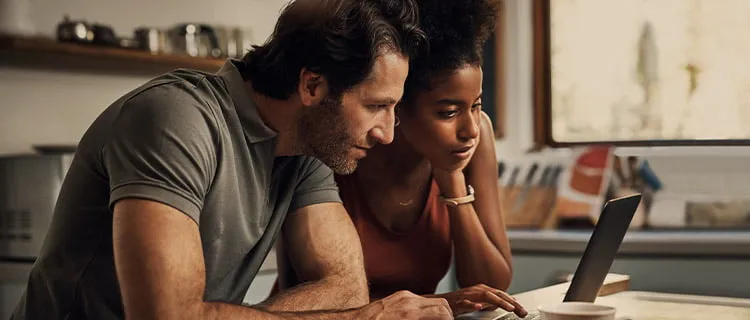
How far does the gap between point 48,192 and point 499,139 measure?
80.0 inches

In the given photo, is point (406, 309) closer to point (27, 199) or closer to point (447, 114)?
point (447, 114)

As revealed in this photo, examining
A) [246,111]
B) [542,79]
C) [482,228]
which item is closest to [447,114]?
[482,228]

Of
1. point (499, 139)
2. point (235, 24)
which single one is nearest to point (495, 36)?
point (499, 139)

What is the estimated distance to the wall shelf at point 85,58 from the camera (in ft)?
10.3

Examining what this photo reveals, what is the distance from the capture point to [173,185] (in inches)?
55.7

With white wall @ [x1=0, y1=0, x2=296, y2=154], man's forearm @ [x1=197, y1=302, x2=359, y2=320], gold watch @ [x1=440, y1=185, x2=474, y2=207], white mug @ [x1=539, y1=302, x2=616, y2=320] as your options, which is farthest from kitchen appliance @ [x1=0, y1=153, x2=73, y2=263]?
white mug @ [x1=539, y1=302, x2=616, y2=320]

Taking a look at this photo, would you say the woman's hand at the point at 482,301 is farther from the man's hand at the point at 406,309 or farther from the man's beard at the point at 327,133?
the man's beard at the point at 327,133

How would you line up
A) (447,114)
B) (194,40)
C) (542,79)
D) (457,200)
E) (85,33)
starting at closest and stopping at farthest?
1. (447,114)
2. (457,200)
3. (85,33)
4. (194,40)
5. (542,79)

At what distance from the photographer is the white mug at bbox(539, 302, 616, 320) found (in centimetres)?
142

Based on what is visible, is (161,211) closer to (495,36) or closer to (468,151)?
(468,151)

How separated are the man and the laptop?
0.31 m

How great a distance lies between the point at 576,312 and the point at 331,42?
1.94ft

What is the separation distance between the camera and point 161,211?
4.56 ft

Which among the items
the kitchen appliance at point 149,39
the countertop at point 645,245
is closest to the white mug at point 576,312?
the countertop at point 645,245
